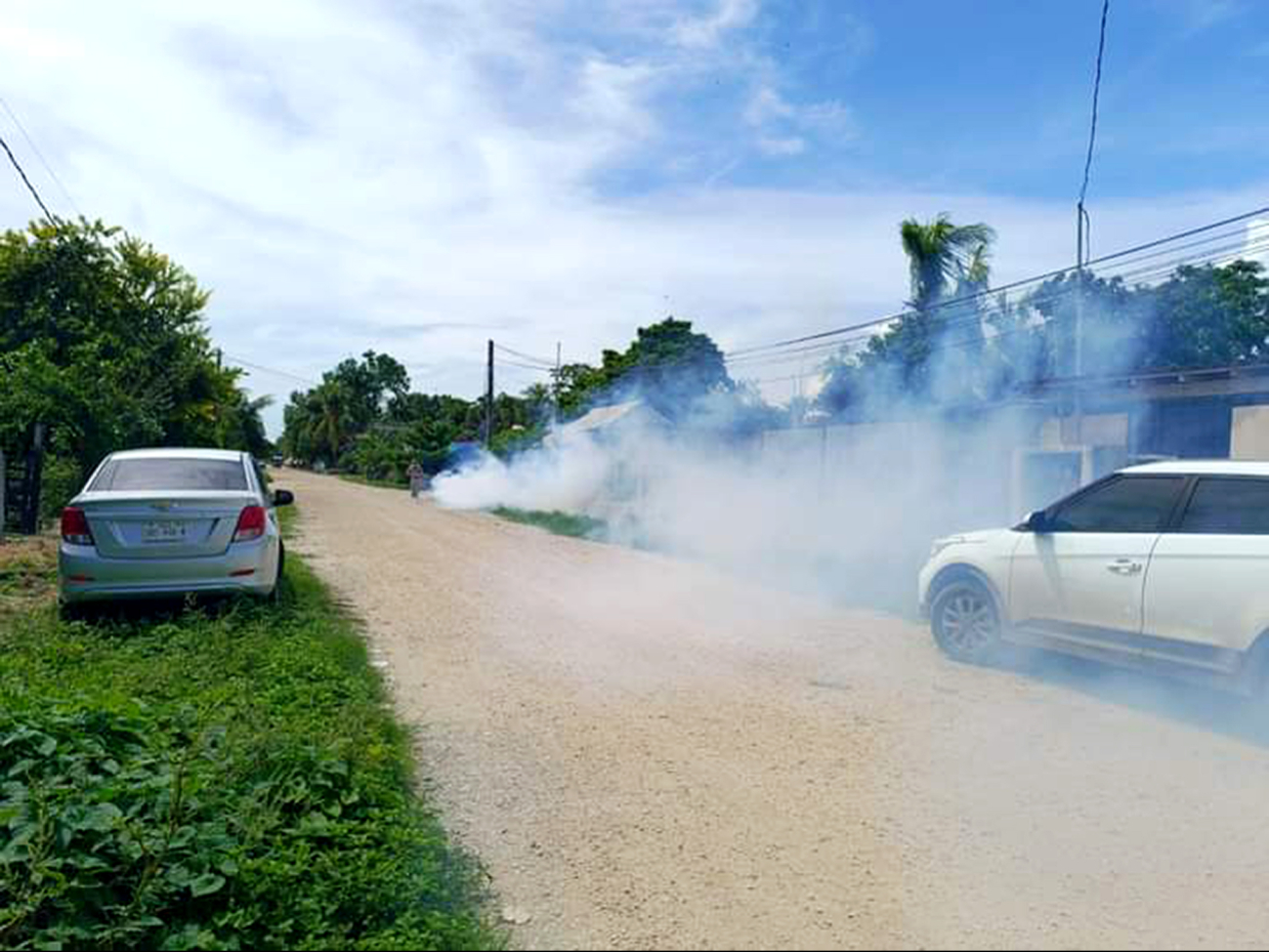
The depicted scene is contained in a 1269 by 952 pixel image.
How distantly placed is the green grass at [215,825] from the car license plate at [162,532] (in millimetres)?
1846

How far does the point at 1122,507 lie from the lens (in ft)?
21.0

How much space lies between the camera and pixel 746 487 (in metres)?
19.0

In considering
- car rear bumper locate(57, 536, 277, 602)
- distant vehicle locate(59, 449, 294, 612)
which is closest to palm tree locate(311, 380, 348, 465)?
distant vehicle locate(59, 449, 294, 612)

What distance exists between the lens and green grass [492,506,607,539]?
19.5m

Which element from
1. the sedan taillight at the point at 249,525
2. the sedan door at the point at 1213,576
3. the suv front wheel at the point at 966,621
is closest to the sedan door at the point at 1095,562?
the sedan door at the point at 1213,576

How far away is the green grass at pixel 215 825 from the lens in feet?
9.87

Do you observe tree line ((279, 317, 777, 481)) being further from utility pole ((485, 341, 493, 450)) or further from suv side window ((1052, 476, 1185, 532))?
suv side window ((1052, 476, 1185, 532))

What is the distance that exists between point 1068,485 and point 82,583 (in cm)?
1232

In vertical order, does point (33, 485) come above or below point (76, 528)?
above

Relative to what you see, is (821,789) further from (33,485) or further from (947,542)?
(33,485)

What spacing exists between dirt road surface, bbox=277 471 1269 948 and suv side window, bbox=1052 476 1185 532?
118 centimetres

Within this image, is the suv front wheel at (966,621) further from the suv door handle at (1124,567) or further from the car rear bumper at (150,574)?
the car rear bumper at (150,574)

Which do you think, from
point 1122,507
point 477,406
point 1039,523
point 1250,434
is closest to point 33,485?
point 1039,523

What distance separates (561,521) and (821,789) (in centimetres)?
1809
